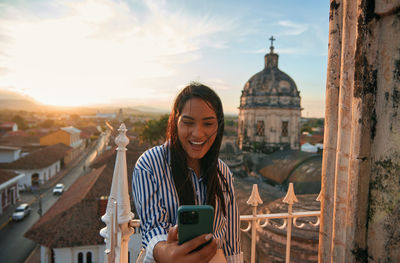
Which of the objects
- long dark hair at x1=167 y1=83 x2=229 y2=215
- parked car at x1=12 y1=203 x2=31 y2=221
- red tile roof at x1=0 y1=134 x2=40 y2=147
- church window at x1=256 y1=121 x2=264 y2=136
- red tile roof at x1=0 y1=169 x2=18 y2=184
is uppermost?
long dark hair at x1=167 y1=83 x2=229 y2=215

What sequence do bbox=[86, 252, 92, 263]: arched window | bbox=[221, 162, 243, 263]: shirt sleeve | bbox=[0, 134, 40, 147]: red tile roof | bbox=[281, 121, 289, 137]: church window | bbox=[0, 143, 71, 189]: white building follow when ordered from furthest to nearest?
bbox=[0, 134, 40, 147]: red tile roof < bbox=[0, 143, 71, 189]: white building < bbox=[281, 121, 289, 137]: church window < bbox=[86, 252, 92, 263]: arched window < bbox=[221, 162, 243, 263]: shirt sleeve

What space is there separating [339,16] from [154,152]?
1.41 meters

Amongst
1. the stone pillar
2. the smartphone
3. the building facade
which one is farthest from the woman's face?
the building facade

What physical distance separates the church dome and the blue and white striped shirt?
860 inches

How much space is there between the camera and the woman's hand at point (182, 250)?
3.61 ft

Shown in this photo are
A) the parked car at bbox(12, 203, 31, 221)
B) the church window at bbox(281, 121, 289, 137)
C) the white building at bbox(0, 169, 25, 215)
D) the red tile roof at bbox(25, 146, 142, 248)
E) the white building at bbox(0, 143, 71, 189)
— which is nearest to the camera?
the red tile roof at bbox(25, 146, 142, 248)

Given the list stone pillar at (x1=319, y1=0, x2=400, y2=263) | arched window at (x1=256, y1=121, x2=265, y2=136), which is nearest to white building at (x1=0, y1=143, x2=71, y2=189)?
arched window at (x1=256, y1=121, x2=265, y2=136)

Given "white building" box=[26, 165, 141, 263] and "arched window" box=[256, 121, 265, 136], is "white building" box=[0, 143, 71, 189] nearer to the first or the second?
"white building" box=[26, 165, 141, 263]

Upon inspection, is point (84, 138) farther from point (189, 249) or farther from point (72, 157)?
point (189, 249)

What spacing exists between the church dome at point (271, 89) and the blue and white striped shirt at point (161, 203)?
21.9 meters

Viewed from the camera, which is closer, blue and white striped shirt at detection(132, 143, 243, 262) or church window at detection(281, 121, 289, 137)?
blue and white striped shirt at detection(132, 143, 243, 262)

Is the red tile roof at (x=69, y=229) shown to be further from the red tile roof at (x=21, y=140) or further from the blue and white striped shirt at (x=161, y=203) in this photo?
the red tile roof at (x=21, y=140)

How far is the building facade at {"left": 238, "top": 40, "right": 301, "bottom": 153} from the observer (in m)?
22.6

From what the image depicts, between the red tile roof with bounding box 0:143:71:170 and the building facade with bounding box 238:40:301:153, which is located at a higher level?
the building facade with bounding box 238:40:301:153
